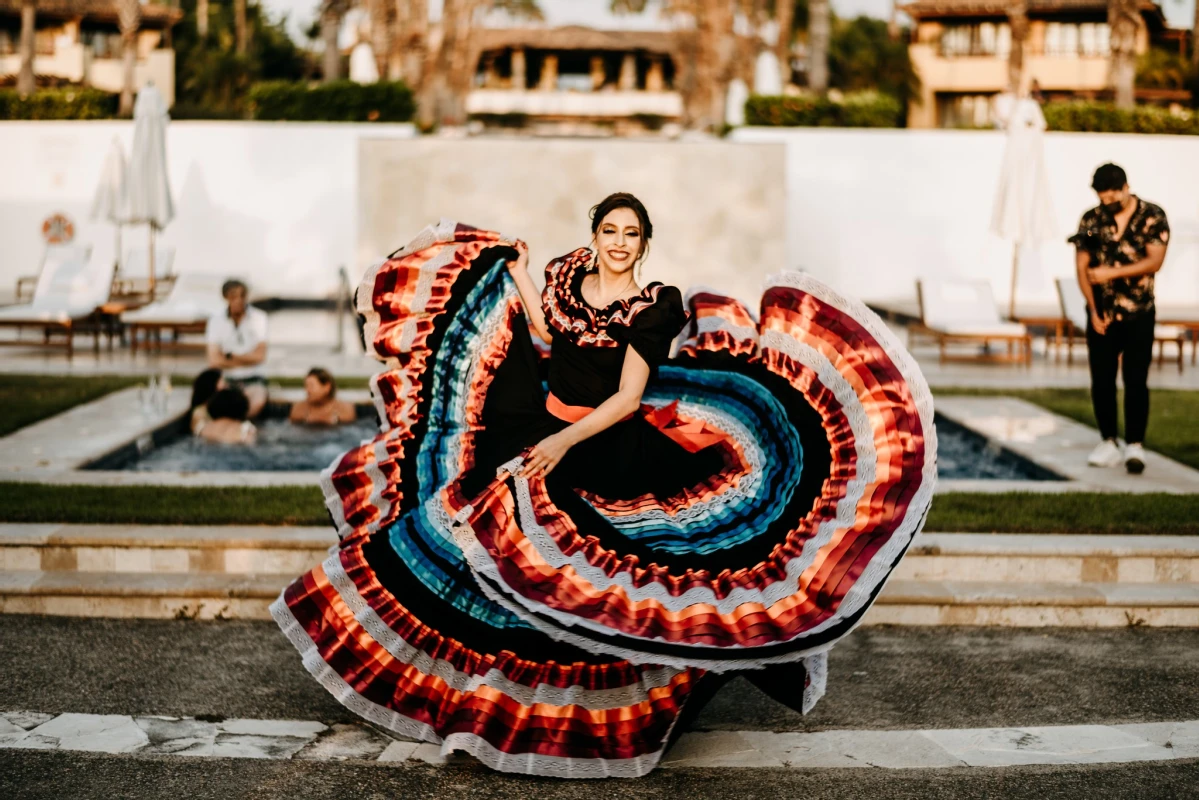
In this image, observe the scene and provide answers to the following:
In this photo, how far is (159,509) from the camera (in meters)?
7.09

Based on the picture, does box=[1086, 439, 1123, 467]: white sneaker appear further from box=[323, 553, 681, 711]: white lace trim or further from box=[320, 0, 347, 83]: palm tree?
box=[320, 0, 347, 83]: palm tree

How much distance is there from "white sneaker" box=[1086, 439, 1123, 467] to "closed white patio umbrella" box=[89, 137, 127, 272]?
11.9 m

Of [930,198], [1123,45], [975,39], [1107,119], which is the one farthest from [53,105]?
[975,39]

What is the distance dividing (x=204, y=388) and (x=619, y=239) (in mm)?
6076

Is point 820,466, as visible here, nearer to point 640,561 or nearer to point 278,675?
point 640,561

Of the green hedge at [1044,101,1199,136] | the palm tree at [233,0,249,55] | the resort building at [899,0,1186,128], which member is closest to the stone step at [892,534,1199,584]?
the green hedge at [1044,101,1199,136]

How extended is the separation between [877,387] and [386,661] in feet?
5.88

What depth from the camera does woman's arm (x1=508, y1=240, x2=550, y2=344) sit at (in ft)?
16.3

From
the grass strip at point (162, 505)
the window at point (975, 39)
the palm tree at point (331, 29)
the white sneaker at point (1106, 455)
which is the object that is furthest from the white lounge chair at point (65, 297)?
the window at point (975, 39)

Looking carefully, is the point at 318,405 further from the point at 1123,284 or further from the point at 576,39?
the point at 576,39

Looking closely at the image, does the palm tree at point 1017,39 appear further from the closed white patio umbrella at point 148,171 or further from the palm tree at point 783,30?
the closed white patio umbrella at point 148,171

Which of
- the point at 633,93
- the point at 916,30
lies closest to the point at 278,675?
the point at 916,30

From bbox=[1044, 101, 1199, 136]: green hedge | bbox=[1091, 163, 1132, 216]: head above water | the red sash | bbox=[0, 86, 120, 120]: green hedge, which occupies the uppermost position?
bbox=[0, 86, 120, 120]: green hedge

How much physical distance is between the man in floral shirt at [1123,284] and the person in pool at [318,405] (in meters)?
5.17
